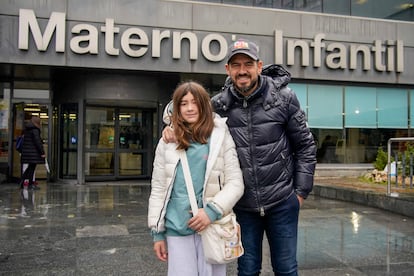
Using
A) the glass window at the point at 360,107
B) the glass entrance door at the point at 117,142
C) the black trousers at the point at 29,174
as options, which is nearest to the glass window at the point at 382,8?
the glass window at the point at 360,107

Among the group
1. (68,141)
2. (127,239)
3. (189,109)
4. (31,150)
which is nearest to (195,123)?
(189,109)

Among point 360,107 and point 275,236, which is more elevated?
point 360,107

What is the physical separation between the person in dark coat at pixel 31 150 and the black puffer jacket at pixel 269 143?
8513mm

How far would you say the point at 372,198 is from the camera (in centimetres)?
780

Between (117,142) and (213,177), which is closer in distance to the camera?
(213,177)

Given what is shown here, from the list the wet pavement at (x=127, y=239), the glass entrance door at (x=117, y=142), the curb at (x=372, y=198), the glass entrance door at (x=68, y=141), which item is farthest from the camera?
the glass entrance door at (x=117, y=142)

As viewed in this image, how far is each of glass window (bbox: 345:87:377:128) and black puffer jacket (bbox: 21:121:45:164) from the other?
30.4 ft

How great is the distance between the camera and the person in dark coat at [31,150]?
9.99 meters

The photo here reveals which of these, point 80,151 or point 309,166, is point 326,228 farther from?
point 80,151

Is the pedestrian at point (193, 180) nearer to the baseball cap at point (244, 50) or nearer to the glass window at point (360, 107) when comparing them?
the baseball cap at point (244, 50)

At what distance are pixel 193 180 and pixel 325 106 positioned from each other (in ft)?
35.9

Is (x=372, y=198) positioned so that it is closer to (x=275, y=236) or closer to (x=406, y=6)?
(x=275, y=236)

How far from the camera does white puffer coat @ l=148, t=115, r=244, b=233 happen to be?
92.4 inches

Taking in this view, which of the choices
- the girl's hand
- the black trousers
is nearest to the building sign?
the black trousers
